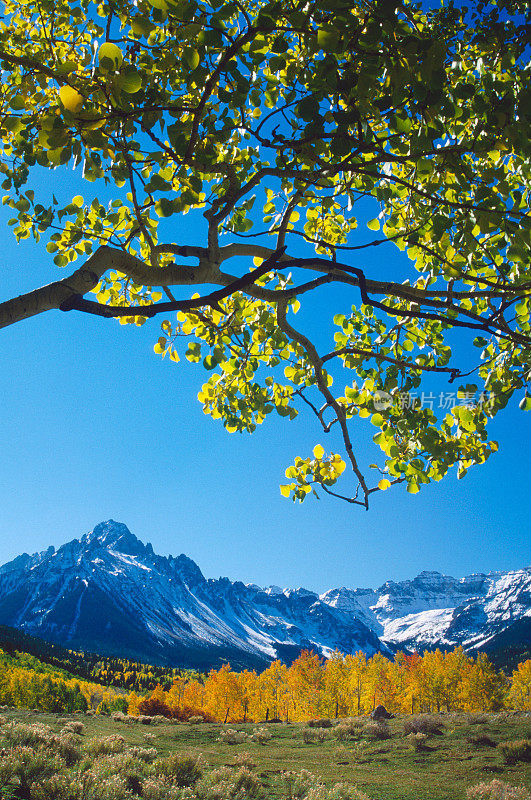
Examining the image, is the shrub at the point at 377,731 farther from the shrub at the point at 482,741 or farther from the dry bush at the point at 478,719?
the shrub at the point at 482,741

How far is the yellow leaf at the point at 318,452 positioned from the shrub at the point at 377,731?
3864 centimetres

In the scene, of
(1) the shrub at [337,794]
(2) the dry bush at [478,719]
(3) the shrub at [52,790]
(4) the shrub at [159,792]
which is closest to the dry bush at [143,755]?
(4) the shrub at [159,792]

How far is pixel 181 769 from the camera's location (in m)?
19.8

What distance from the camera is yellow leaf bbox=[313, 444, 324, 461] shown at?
4.12m

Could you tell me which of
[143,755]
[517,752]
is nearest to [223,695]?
[143,755]

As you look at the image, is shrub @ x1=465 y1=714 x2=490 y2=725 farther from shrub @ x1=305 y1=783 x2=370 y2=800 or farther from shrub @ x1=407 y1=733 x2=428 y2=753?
shrub @ x1=305 y1=783 x2=370 y2=800

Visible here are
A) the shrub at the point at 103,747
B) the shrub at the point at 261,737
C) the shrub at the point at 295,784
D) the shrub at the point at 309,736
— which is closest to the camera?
the shrub at the point at 295,784

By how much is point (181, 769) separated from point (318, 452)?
2264cm

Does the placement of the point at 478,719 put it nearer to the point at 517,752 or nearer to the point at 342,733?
the point at 342,733

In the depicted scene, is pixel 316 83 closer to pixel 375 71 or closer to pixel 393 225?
pixel 375 71

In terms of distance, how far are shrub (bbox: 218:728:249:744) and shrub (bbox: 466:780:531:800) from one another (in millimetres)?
22141

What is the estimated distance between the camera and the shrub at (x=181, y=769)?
1908 cm

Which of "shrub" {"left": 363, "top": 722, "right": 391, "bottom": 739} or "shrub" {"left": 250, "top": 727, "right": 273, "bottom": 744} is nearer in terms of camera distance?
"shrub" {"left": 363, "top": 722, "right": 391, "bottom": 739}

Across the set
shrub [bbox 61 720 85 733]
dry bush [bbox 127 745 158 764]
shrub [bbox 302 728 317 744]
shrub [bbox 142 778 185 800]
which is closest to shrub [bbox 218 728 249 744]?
shrub [bbox 302 728 317 744]
